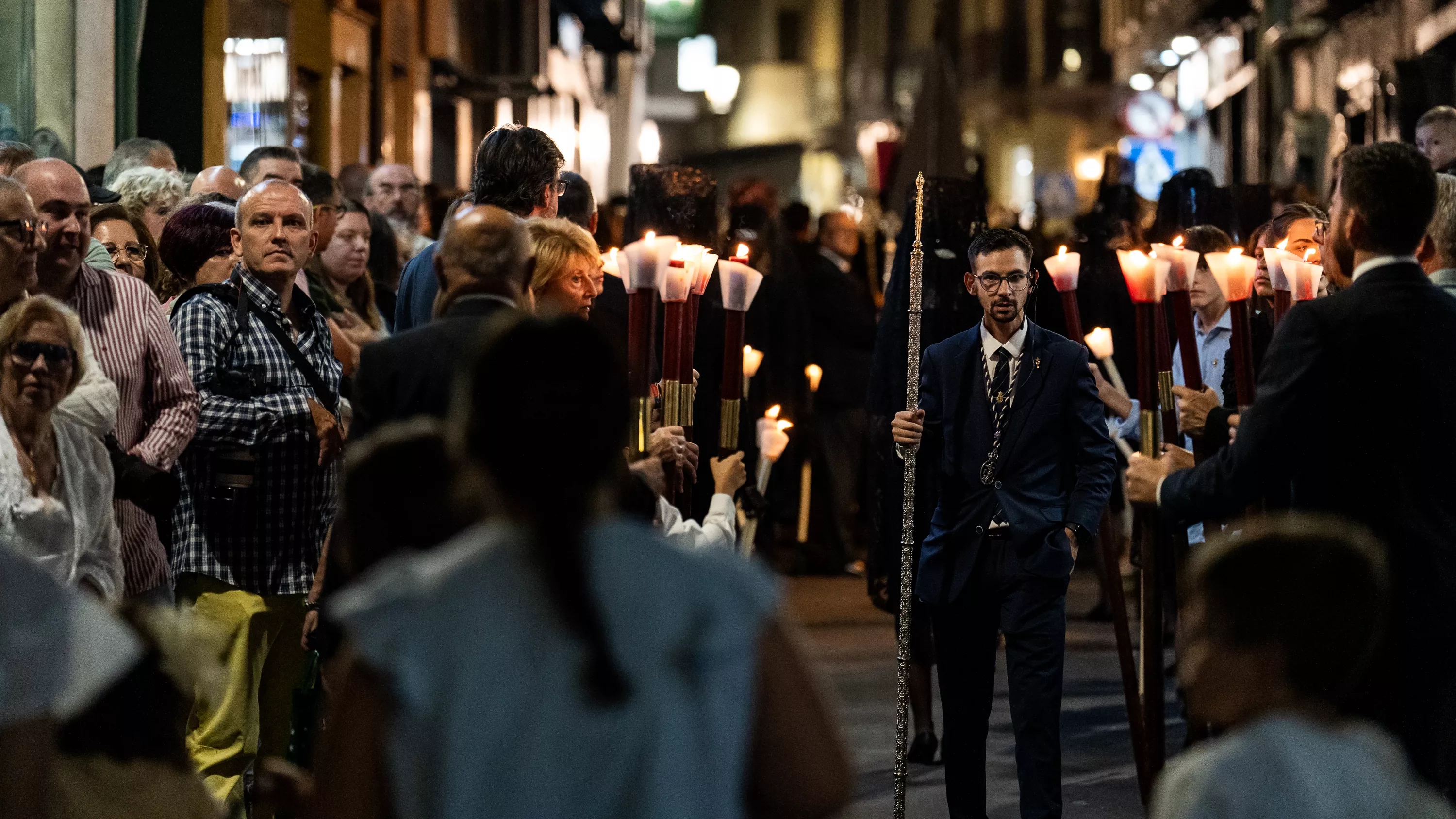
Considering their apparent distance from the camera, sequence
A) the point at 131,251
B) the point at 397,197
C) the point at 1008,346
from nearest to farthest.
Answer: the point at 1008,346
the point at 131,251
the point at 397,197

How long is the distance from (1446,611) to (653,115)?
7090 cm

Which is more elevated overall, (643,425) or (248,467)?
(643,425)

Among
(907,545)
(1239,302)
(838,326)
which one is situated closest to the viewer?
(1239,302)

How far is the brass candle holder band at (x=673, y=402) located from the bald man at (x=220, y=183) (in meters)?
3.21

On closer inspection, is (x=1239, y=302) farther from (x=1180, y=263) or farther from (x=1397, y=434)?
(x=1397, y=434)

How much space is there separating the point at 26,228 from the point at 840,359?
9572 millimetres

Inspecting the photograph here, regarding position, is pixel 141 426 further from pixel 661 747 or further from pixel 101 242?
pixel 661 747

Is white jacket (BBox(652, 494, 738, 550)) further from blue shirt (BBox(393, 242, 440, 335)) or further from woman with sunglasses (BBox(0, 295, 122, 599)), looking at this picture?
woman with sunglasses (BBox(0, 295, 122, 599))

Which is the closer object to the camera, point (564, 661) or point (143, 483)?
point (564, 661)

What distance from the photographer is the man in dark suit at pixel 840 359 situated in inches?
568

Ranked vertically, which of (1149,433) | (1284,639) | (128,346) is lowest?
(1284,639)

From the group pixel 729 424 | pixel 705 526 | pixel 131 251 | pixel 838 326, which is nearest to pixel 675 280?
pixel 729 424

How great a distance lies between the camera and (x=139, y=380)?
619 cm

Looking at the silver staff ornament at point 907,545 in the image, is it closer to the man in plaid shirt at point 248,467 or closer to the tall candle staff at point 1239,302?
the tall candle staff at point 1239,302
